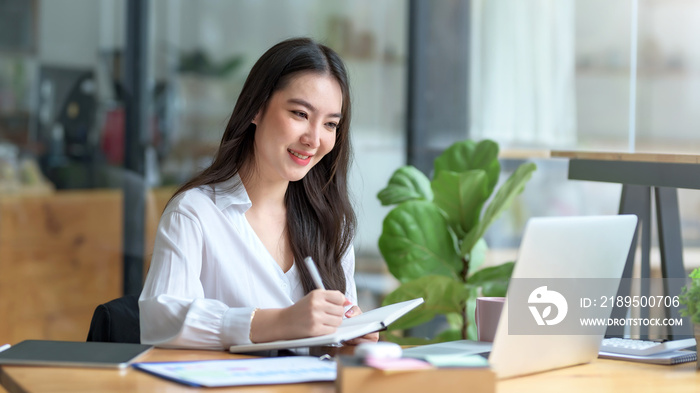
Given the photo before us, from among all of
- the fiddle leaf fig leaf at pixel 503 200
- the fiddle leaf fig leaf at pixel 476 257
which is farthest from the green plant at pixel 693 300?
the fiddle leaf fig leaf at pixel 476 257

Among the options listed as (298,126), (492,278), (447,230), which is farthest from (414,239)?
(298,126)

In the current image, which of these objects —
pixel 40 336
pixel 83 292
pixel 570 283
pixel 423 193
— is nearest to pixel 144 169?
pixel 83 292

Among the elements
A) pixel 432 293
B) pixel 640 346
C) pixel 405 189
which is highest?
pixel 405 189

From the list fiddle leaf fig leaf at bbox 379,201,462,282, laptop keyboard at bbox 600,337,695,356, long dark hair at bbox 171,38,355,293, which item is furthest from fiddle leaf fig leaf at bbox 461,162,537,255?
laptop keyboard at bbox 600,337,695,356

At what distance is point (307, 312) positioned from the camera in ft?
4.68

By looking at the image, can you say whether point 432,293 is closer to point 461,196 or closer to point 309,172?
point 461,196

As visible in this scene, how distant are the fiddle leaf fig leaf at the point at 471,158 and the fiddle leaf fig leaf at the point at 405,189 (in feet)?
0.24

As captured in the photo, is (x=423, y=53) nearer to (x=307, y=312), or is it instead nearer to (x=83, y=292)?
(x=83, y=292)

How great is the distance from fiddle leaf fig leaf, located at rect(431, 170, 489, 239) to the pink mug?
1.08 meters

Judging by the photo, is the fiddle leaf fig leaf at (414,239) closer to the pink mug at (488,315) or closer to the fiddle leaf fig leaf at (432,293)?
the fiddle leaf fig leaf at (432,293)

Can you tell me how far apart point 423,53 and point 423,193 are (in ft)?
3.87

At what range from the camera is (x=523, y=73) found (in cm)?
367

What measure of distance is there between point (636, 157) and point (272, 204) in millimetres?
912

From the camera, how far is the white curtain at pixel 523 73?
3561 millimetres
